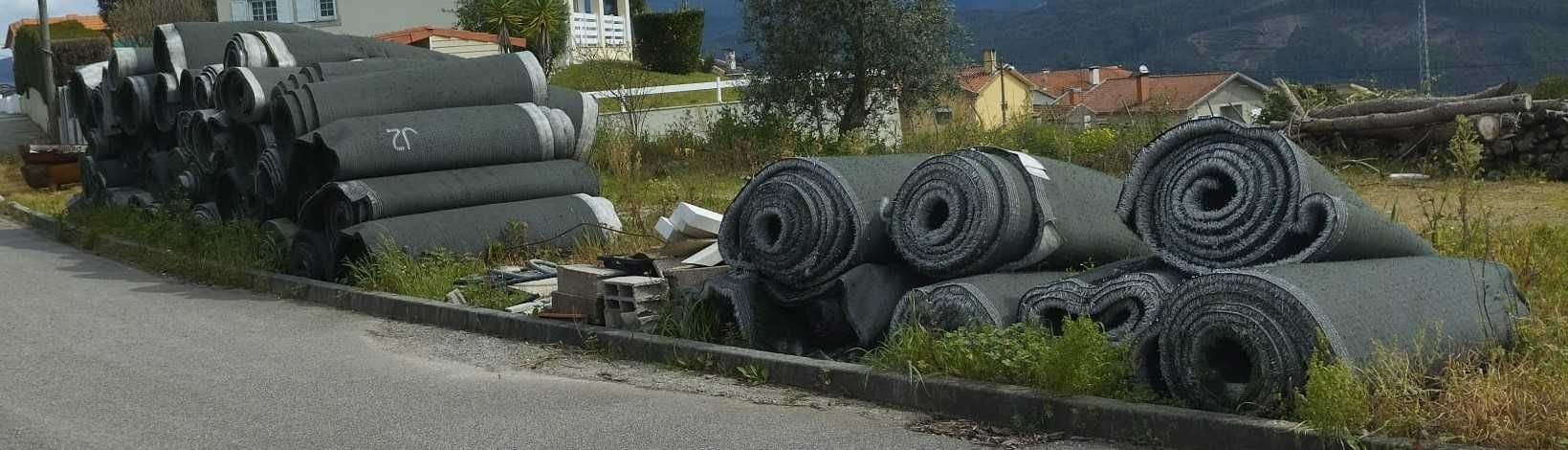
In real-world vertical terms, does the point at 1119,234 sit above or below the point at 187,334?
above

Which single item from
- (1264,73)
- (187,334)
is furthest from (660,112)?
(1264,73)

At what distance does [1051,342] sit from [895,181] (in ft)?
6.50

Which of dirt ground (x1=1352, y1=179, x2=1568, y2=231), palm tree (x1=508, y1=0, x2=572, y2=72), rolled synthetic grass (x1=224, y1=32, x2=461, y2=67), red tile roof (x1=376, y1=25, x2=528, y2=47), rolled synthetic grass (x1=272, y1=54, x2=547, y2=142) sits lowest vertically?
dirt ground (x1=1352, y1=179, x2=1568, y2=231)

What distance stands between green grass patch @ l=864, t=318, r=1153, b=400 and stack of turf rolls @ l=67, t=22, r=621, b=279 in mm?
5846

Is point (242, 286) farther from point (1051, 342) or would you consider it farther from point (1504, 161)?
point (1504, 161)

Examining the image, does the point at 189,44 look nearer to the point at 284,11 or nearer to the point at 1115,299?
the point at 1115,299

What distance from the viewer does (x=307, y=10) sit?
164ft

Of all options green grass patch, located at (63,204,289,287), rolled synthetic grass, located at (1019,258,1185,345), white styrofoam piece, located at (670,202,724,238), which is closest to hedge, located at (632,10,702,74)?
green grass patch, located at (63,204,289,287)

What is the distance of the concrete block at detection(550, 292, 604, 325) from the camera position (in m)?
9.73

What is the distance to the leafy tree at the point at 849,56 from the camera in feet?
80.6

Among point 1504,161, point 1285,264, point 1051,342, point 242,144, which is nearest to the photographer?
point 1285,264

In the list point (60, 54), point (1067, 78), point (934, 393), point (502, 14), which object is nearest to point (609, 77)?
point (502, 14)

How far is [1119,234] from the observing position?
26.6ft

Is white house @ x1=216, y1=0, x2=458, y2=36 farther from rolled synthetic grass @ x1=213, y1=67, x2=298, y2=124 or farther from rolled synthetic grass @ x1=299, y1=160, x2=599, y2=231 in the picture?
rolled synthetic grass @ x1=299, y1=160, x2=599, y2=231
